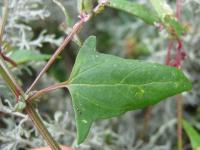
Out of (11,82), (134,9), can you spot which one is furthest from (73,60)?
(11,82)

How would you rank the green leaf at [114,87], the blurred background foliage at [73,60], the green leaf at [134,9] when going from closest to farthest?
the green leaf at [114,87] → the green leaf at [134,9] → the blurred background foliage at [73,60]

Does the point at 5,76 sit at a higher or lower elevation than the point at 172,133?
higher

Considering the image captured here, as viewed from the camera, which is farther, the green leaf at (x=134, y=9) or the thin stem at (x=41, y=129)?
the green leaf at (x=134, y=9)

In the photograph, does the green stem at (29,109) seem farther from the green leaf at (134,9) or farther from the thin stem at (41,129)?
the green leaf at (134,9)

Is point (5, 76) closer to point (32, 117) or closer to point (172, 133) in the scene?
point (32, 117)

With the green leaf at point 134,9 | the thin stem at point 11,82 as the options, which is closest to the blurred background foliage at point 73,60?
the green leaf at point 134,9

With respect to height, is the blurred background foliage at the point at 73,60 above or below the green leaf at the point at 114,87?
below

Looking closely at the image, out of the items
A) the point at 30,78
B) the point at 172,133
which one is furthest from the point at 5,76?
the point at 172,133

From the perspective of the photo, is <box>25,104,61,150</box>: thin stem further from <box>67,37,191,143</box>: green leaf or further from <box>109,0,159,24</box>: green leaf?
<box>109,0,159,24</box>: green leaf
